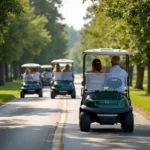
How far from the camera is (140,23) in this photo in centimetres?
2744

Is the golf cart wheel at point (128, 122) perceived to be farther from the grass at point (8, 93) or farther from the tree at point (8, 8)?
the grass at point (8, 93)

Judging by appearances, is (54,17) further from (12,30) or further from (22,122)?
(22,122)

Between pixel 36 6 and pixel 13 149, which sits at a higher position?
pixel 36 6

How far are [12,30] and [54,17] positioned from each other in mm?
44532

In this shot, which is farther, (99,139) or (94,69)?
(94,69)

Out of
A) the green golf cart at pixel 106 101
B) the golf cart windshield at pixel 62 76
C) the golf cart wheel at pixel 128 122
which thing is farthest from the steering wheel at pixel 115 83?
the golf cart windshield at pixel 62 76

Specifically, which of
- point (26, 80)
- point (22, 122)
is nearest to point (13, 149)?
point (22, 122)

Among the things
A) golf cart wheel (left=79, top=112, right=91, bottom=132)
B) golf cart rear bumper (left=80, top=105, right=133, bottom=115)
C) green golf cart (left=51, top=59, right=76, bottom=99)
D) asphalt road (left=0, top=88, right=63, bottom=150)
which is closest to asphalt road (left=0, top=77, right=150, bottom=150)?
asphalt road (left=0, top=88, right=63, bottom=150)

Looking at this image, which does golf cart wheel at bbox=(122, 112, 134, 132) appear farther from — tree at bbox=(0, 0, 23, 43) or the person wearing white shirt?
tree at bbox=(0, 0, 23, 43)

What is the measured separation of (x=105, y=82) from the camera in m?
18.8

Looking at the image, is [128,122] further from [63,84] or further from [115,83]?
[63,84]

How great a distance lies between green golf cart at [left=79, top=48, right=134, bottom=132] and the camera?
1741 centimetres

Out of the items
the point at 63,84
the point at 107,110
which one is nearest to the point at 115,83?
the point at 107,110

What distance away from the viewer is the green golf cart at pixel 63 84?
40438 mm
